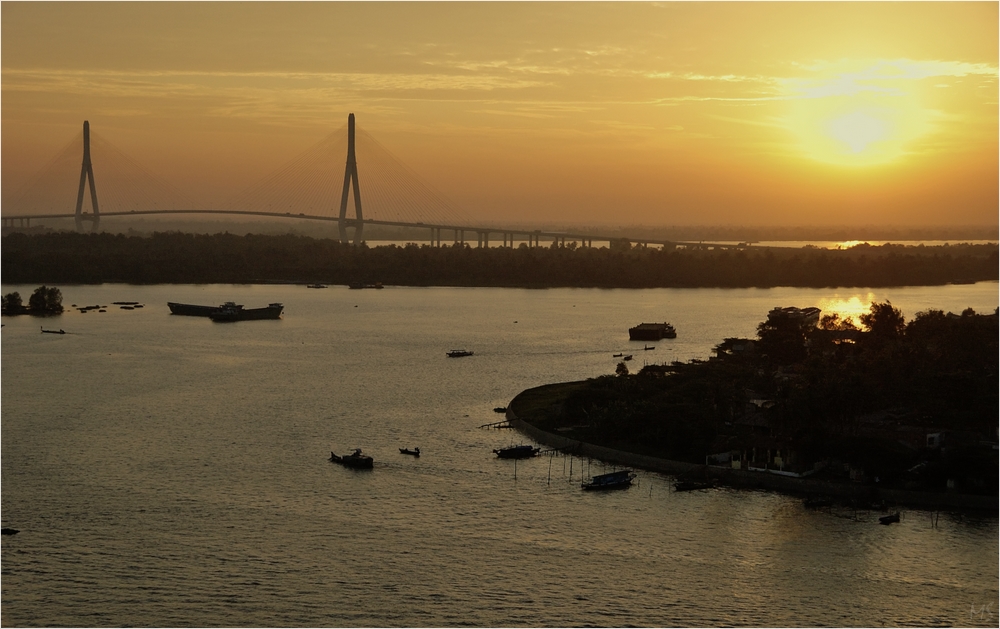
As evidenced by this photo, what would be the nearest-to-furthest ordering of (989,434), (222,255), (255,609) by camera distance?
1. (255,609)
2. (989,434)
3. (222,255)

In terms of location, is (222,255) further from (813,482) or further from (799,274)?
(813,482)

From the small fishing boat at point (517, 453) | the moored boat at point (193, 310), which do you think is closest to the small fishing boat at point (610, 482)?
the small fishing boat at point (517, 453)

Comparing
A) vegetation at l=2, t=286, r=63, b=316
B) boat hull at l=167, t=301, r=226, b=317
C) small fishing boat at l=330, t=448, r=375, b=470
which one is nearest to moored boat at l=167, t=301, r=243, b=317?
boat hull at l=167, t=301, r=226, b=317

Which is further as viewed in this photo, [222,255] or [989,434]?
[222,255]

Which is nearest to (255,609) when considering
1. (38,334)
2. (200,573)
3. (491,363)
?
(200,573)

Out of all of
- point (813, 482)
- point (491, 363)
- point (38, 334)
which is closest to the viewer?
point (813, 482)
